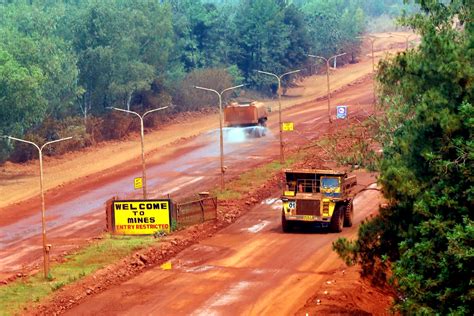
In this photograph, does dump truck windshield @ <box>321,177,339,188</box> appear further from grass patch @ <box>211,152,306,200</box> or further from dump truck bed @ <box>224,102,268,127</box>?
dump truck bed @ <box>224,102,268,127</box>

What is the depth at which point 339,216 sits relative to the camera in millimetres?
47906

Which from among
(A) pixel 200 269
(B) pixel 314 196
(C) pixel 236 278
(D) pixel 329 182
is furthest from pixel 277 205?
(C) pixel 236 278

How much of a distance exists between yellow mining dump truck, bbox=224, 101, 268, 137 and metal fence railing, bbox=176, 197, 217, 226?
106ft

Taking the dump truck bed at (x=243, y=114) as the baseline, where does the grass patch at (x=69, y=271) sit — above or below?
below

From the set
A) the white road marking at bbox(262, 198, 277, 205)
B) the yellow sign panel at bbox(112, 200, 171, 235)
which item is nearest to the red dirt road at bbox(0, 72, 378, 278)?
the yellow sign panel at bbox(112, 200, 171, 235)

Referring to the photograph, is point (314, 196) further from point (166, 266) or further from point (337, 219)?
point (166, 266)

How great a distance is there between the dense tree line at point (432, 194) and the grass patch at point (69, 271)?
14282 mm

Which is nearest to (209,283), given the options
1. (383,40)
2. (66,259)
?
(66,259)

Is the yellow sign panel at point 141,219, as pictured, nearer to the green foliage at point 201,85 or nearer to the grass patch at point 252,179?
the grass patch at point 252,179

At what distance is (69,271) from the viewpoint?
41781 mm

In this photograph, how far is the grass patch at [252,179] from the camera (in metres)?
60.7

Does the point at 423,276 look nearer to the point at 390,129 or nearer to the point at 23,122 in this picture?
the point at 390,129

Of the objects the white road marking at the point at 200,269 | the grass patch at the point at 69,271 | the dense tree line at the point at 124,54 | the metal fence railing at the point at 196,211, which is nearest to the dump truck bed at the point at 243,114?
the dense tree line at the point at 124,54

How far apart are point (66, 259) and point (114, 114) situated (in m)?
46.7
